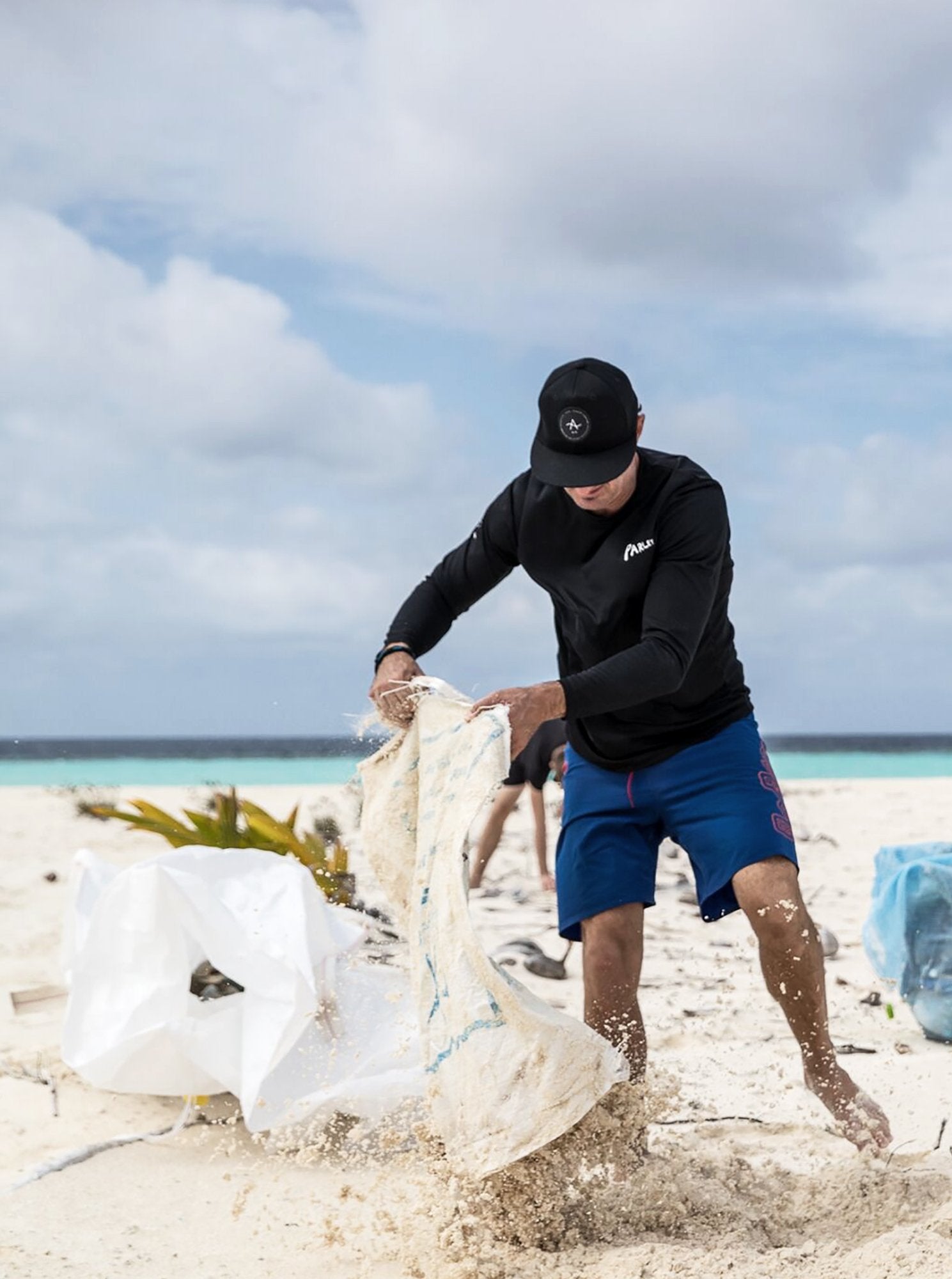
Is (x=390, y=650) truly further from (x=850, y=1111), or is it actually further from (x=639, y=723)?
(x=850, y=1111)

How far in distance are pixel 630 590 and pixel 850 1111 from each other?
143cm

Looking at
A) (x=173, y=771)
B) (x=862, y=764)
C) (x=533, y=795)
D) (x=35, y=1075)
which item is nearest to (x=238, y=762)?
(x=173, y=771)

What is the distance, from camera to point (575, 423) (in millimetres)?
2688

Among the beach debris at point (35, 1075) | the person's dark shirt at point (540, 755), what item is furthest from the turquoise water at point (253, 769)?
the beach debris at point (35, 1075)

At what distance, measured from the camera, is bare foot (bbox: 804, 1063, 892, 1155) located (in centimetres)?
294

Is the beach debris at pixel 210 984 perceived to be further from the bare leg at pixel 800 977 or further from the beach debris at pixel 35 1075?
the bare leg at pixel 800 977

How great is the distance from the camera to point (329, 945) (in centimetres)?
343

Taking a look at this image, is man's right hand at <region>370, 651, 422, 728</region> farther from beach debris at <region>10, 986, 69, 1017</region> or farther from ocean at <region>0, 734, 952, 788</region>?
ocean at <region>0, 734, 952, 788</region>

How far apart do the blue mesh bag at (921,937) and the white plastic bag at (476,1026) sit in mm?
1907

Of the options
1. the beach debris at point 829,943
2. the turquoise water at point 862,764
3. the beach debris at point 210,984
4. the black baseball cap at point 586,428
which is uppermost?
the black baseball cap at point 586,428

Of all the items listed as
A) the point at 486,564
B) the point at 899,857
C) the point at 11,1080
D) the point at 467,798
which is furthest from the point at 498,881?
the point at 467,798

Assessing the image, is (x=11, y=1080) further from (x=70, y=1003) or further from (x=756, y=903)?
(x=756, y=903)

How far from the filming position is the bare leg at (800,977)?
2.76 metres

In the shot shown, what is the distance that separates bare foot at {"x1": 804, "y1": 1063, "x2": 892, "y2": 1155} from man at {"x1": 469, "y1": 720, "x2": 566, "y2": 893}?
3.52 meters
